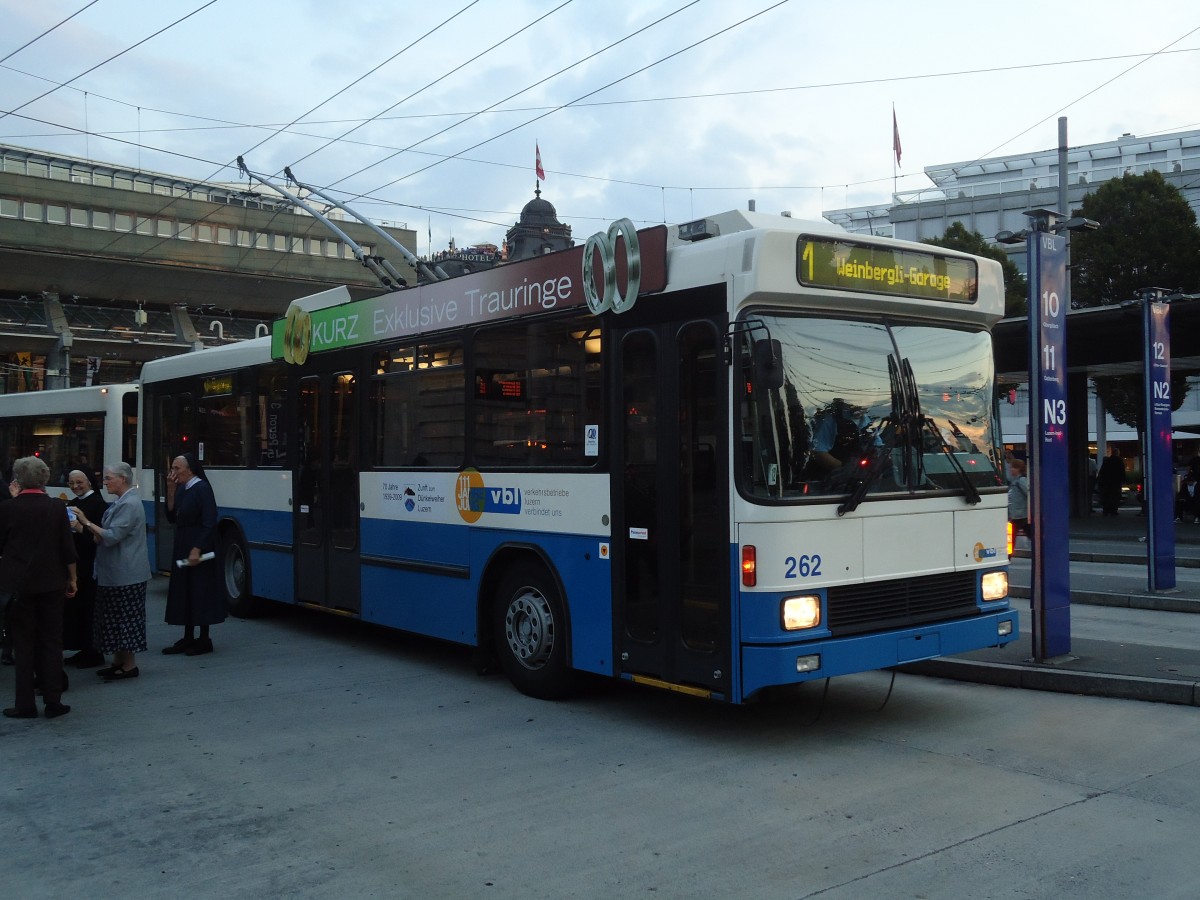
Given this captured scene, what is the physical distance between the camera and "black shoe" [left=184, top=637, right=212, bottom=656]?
10625 mm

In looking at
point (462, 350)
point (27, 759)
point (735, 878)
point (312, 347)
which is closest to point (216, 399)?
point (312, 347)

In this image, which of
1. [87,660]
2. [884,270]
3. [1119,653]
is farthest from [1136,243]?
[87,660]

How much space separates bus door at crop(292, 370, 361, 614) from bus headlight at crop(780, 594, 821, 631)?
5.00 metres

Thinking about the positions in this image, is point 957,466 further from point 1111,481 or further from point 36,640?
point 1111,481

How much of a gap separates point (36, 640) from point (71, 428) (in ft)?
45.3

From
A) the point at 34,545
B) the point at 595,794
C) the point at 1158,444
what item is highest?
the point at 1158,444

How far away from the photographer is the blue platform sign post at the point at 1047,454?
8898mm

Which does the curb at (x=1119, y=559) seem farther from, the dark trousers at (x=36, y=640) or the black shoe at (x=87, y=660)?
the dark trousers at (x=36, y=640)

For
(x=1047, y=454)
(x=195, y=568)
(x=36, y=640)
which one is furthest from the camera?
(x=195, y=568)

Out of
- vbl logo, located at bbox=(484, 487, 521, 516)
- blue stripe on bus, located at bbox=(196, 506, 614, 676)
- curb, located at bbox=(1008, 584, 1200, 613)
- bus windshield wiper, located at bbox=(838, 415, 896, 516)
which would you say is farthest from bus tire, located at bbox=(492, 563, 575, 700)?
curb, located at bbox=(1008, 584, 1200, 613)

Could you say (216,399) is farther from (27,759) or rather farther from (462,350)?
(27,759)

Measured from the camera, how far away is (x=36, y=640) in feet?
26.2

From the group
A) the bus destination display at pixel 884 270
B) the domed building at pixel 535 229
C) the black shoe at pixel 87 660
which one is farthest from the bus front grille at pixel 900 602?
the domed building at pixel 535 229

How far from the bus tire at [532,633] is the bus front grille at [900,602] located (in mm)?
2022
